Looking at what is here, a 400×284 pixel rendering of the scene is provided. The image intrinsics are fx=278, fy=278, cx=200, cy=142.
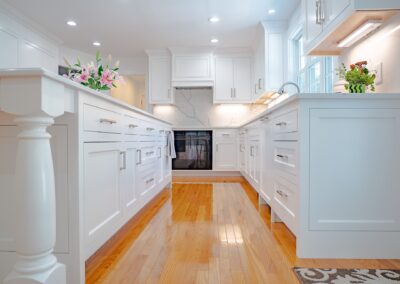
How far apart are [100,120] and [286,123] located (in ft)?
3.76

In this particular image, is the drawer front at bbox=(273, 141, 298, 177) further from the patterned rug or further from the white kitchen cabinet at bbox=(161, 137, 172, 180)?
the white kitchen cabinet at bbox=(161, 137, 172, 180)

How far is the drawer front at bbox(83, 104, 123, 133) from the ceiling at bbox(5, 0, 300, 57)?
2480 millimetres

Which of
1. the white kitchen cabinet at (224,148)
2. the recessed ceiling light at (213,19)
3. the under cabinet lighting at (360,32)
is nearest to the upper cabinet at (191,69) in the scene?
the white kitchen cabinet at (224,148)

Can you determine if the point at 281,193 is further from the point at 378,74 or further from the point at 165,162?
the point at 165,162

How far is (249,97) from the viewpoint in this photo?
5.41 m

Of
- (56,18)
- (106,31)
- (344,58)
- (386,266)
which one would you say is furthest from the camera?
(106,31)

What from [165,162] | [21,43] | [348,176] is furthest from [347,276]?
[21,43]

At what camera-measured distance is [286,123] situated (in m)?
1.81

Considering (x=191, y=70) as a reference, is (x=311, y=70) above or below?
below

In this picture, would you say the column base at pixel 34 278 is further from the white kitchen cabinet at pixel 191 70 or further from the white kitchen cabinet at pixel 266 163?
the white kitchen cabinet at pixel 191 70

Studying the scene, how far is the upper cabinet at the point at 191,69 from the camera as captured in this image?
5.34 m

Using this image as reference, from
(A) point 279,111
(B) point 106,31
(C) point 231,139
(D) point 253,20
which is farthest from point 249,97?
(A) point 279,111

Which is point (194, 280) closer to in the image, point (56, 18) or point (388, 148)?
point (388, 148)

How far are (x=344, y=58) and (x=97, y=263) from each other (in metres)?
2.50
